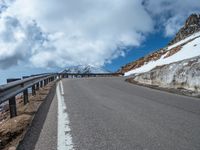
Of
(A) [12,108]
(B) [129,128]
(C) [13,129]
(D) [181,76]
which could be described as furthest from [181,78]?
(C) [13,129]

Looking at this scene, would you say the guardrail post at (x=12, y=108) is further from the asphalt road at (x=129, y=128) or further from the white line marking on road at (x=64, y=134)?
the white line marking on road at (x=64, y=134)

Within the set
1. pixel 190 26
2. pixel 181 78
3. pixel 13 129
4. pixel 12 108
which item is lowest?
pixel 13 129

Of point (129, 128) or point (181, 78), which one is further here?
point (181, 78)

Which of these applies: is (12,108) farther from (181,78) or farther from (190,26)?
(190,26)

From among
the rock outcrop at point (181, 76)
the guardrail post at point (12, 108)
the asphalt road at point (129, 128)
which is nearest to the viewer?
the asphalt road at point (129, 128)

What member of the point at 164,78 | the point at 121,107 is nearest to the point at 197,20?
the point at 164,78

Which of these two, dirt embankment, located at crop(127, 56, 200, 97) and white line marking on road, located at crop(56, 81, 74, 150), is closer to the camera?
white line marking on road, located at crop(56, 81, 74, 150)

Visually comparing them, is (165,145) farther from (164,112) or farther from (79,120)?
(164,112)

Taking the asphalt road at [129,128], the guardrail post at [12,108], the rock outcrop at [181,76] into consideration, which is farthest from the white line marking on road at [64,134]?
the rock outcrop at [181,76]

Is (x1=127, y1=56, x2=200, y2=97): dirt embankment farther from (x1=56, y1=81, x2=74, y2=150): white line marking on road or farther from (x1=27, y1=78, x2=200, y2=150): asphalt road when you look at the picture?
(x1=56, y1=81, x2=74, y2=150): white line marking on road

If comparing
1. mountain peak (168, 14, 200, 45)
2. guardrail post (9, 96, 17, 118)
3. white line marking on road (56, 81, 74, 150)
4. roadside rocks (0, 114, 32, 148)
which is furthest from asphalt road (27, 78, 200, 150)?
mountain peak (168, 14, 200, 45)

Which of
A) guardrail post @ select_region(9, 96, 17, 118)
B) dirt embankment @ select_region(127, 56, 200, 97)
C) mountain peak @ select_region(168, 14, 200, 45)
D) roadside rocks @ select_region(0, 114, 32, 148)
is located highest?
mountain peak @ select_region(168, 14, 200, 45)

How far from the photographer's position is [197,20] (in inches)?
3782

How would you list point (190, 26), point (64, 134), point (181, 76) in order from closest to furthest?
point (64, 134)
point (181, 76)
point (190, 26)
